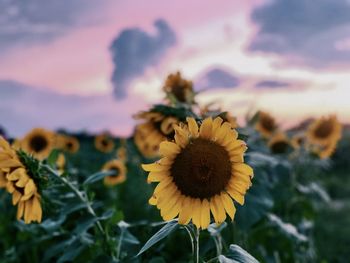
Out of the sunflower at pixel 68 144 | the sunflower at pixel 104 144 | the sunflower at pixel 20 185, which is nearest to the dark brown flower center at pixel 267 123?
the sunflower at pixel 68 144

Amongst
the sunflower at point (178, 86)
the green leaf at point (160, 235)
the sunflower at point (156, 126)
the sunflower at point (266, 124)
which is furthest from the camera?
the sunflower at point (266, 124)

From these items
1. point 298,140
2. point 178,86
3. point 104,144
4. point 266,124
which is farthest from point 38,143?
point 104,144

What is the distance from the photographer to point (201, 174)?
153 centimetres

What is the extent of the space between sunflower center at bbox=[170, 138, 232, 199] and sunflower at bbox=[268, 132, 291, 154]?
2.29 metres

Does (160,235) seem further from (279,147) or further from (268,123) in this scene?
(268,123)

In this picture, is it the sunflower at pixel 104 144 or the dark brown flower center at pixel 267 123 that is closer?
the dark brown flower center at pixel 267 123

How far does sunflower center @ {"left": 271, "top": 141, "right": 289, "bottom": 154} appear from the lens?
377 cm

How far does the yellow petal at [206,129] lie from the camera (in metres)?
1.50

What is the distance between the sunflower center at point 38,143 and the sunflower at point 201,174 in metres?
2.37

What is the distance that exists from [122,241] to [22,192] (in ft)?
1.08

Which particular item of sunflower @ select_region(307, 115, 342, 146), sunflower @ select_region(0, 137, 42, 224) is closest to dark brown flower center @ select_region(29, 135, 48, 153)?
sunflower @ select_region(307, 115, 342, 146)

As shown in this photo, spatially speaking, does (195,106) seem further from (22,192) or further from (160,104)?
(22,192)

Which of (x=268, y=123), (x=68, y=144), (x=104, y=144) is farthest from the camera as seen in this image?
(x=104, y=144)

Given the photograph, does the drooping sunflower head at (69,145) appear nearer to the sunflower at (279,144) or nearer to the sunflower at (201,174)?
the sunflower at (279,144)
